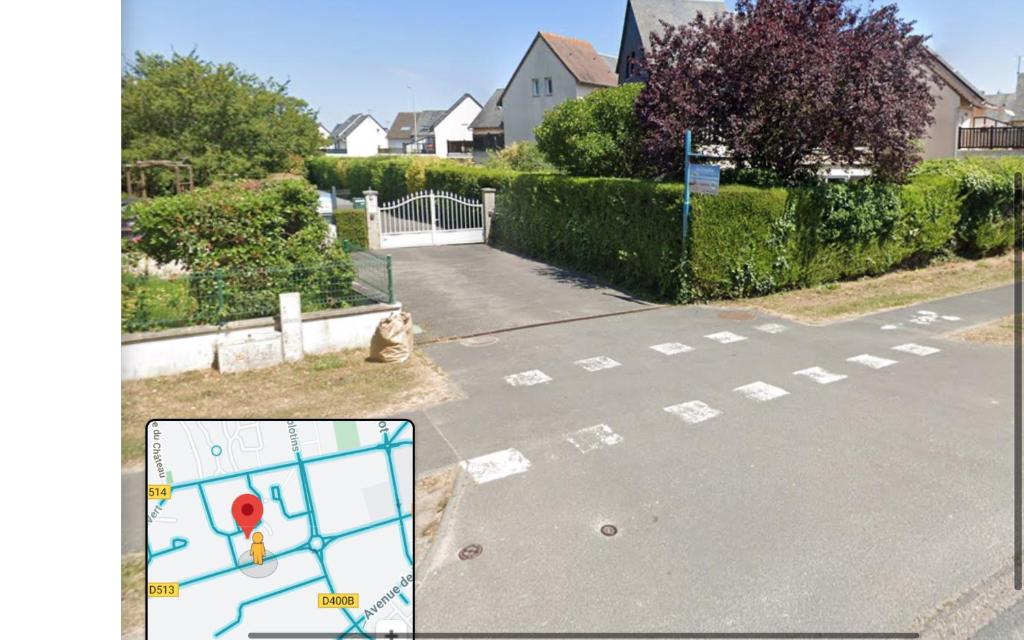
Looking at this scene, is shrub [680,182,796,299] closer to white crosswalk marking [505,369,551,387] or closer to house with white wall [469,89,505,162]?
white crosswalk marking [505,369,551,387]

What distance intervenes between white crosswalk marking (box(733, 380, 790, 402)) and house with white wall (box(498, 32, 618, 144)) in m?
24.4

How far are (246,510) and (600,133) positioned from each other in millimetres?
13178

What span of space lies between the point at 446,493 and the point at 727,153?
934cm

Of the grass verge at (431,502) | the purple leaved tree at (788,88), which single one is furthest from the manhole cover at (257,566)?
the purple leaved tree at (788,88)

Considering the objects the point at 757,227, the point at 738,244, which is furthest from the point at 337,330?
the point at 757,227

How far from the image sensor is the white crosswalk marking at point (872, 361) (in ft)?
24.0

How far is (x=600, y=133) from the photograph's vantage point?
13.6 meters

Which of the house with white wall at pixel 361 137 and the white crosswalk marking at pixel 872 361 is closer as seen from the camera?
the white crosswalk marking at pixel 872 361

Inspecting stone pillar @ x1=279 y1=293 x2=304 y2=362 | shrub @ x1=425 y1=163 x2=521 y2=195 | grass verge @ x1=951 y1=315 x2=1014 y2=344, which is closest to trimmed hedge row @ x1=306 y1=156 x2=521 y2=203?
shrub @ x1=425 y1=163 x2=521 y2=195

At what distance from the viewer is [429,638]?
10.1ft

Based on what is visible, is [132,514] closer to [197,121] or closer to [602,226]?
[602,226]

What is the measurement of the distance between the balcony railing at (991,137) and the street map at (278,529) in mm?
30522

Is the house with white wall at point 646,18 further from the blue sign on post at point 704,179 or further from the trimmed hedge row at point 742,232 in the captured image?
the blue sign on post at point 704,179
